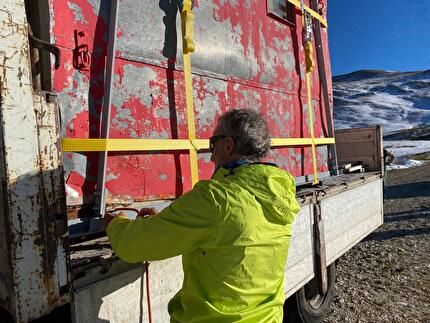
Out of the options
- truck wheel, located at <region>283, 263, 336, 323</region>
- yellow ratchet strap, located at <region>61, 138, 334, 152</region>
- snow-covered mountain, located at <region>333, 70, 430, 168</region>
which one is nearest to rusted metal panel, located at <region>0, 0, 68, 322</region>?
yellow ratchet strap, located at <region>61, 138, 334, 152</region>

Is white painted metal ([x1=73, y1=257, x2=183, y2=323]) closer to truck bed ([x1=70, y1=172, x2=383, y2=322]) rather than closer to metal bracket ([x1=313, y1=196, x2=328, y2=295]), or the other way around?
truck bed ([x1=70, y1=172, x2=383, y2=322])

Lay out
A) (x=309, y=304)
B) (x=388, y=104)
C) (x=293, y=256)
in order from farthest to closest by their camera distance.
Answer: (x=388, y=104), (x=309, y=304), (x=293, y=256)

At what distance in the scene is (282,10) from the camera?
4.04 metres

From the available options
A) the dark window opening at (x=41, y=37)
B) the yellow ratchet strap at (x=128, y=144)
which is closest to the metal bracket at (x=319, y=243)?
the yellow ratchet strap at (x=128, y=144)

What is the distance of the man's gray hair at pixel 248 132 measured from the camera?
5.59ft

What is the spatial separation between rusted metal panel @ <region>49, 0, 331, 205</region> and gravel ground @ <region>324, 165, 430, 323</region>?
6.12 ft

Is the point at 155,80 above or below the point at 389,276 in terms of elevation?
above

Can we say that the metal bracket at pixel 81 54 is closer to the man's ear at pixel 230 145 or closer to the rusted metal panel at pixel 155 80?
the rusted metal panel at pixel 155 80

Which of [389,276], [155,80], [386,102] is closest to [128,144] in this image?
[155,80]

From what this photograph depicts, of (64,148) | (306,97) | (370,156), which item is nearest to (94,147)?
(64,148)

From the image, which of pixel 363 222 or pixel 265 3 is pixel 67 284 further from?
pixel 363 222

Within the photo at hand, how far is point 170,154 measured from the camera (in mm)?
2650

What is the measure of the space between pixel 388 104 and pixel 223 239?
77.7 metres

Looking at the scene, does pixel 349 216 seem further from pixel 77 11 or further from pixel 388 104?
pixel 388 104
